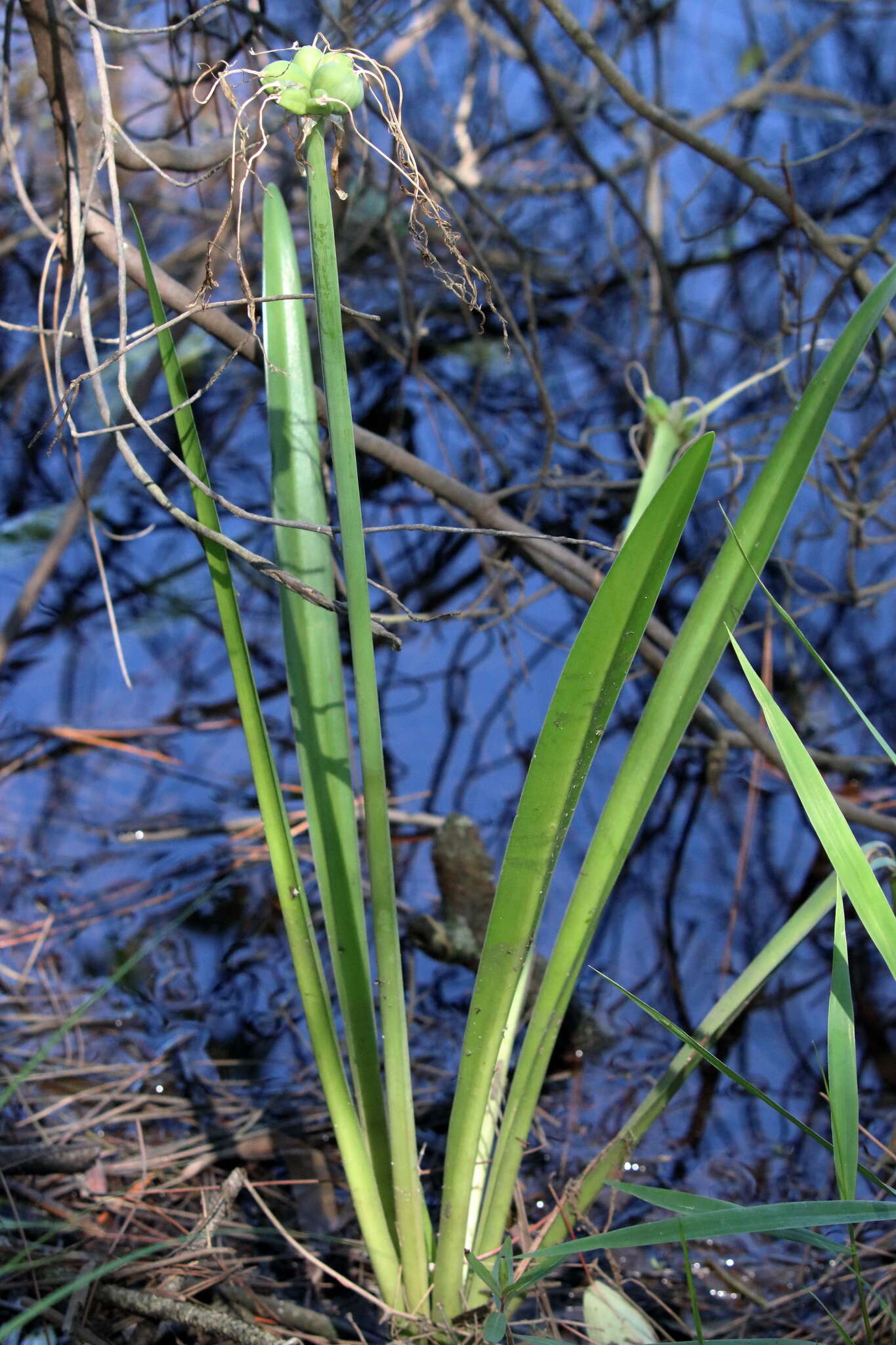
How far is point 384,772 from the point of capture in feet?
2.48

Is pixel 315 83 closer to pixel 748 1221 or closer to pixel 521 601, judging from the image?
pixel 748 1221

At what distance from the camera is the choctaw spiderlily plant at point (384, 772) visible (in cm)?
59

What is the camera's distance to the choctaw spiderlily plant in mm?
585

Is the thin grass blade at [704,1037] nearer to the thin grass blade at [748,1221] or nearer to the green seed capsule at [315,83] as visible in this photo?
the thin grass blade at [748,1221]

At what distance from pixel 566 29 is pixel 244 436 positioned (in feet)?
4.21

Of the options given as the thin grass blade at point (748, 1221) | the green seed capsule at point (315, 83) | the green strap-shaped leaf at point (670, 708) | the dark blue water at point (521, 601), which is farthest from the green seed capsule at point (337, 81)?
the thin grass blade at point (748, 1221)

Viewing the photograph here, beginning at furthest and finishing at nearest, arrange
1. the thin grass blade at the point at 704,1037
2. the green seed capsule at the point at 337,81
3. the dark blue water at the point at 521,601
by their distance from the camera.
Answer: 1. the dark blue water at the point at 521,601
2. the thin grass blade at the point at 704,1037
3. the green seed capsule at the point at 337,81

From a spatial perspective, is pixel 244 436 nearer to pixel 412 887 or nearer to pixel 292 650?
pixel 412 887

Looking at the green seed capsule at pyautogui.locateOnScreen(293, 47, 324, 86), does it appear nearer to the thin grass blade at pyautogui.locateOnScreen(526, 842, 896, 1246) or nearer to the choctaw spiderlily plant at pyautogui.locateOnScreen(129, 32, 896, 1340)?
the choctaw spiderlily plant at pyautogui.locateOnScreen(129, 32, 896, 1340)

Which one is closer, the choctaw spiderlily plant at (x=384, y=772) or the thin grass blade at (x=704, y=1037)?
the choctaw spiderlily plant at (x=384, y=772)

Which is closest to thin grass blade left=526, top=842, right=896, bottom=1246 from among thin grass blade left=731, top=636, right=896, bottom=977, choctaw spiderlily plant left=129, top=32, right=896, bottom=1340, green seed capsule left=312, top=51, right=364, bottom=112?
choctaw spiderlily plant left=129, top=32, right=896, bottom=1340

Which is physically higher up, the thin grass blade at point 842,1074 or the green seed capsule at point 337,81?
the green seed capsule at point 337,81

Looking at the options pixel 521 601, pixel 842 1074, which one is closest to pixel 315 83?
pixel 842 1074

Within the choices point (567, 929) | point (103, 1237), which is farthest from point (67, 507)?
point (567, 929)
